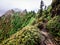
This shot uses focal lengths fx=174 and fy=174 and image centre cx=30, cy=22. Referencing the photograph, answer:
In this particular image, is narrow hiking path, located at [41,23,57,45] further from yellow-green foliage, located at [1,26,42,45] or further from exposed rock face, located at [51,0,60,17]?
exposed rock face, located at [51,0,60,17]

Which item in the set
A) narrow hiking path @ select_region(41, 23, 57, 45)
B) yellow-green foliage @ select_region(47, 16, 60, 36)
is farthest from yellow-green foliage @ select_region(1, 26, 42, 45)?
yellow-green foliage @ select_region(47, 16, 60, 36)

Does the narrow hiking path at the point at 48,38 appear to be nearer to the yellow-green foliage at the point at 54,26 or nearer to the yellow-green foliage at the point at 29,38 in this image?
the yellow-green foliage at the point at 54,26

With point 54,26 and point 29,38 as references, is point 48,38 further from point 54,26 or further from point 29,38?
point 29,38

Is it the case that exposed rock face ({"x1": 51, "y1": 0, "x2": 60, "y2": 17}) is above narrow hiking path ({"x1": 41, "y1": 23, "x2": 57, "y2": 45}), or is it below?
above

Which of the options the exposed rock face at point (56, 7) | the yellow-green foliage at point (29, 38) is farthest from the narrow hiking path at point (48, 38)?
the exposed rock face at point (56, 7)

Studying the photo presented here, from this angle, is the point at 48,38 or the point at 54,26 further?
the point at 54,26

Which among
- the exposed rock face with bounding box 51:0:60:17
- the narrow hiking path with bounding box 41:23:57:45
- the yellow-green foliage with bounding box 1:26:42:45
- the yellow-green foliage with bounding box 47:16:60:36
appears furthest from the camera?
the exposed rock face with bounding box 51:0:60:17

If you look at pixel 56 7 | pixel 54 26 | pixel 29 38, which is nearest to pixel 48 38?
pixel 54 26

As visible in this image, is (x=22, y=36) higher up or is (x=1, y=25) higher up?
(x=22, y=36)

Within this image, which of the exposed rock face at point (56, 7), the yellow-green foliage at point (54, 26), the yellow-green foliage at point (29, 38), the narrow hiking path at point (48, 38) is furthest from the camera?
the exposed rock face at point (56, 7)

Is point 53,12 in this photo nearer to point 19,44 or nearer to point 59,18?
point 59,18

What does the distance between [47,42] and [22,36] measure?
9333 millimetres

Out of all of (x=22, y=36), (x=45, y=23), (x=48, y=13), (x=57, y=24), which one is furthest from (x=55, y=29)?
(x=48, y=13)

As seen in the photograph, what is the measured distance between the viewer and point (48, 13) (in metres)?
84.9
